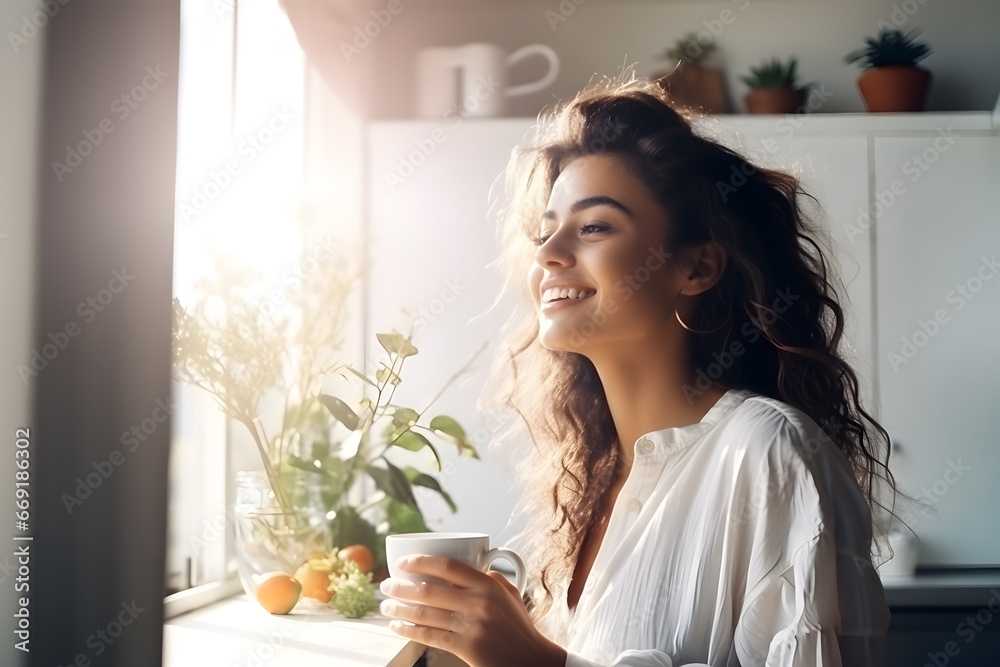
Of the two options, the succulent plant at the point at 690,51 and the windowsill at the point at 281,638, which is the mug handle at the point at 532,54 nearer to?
the succulent plant at the point at 690,51

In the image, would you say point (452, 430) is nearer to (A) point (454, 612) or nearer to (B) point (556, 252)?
(B) point (556, 252)

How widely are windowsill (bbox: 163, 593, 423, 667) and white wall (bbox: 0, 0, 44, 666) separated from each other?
33 centimetres

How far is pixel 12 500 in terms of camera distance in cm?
44

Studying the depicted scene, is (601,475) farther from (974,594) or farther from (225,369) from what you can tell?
(974,594)

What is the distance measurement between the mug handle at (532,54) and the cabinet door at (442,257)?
0.18 m

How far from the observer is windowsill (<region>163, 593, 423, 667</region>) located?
784 millimetres

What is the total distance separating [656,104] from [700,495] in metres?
0.53

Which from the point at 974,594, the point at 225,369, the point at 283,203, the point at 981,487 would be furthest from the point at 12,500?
the point at 981,487

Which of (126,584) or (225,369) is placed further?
(225,369)

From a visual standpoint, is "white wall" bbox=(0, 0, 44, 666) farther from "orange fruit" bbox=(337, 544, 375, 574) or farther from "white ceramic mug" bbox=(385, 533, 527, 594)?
"orange fruit" bbox=(337, 544, 375, 574)

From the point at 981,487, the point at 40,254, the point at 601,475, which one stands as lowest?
the point at 981,487

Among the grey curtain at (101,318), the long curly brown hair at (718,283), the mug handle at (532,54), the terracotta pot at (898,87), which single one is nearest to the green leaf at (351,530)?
the long curly brown hair at (718,283)

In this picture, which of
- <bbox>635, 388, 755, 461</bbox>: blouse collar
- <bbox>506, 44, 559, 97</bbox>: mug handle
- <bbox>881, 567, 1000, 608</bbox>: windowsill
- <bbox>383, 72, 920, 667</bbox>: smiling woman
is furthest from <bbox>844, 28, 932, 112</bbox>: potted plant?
<bbox>635, 388, 755, 461</bbox>: blouse collar

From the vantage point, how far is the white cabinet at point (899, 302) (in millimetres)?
1830
